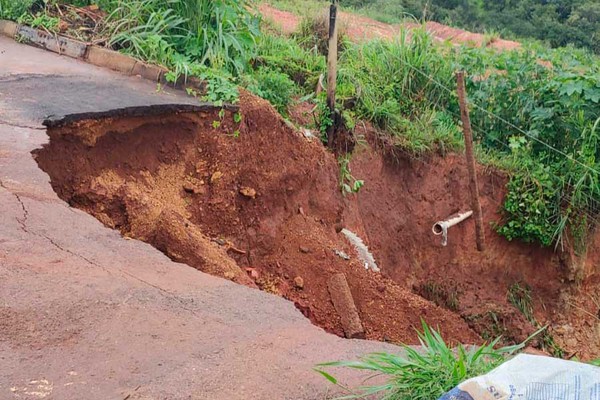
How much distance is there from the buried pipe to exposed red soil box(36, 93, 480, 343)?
3.67ft

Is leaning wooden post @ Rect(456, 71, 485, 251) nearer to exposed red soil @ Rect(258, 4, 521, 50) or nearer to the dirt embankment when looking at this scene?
the dirt embankment

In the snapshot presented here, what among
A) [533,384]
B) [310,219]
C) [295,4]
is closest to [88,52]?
[310,219]

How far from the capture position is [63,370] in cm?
250

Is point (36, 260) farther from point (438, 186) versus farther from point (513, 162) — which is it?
point (513, 162)

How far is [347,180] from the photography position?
21.6 feet

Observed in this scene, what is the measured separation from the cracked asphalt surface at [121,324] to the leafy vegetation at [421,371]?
12cm

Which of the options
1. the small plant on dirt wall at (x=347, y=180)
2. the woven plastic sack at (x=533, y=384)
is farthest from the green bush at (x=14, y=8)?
the woven plastic sack at (x=533, y=384)

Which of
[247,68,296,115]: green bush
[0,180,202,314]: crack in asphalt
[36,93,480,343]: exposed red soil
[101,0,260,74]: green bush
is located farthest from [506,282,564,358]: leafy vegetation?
[0,180,202,314]: crack in asphalt

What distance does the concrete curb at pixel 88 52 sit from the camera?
582cm

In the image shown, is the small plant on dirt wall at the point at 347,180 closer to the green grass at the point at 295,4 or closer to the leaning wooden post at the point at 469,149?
the leaning wooden post at the point at 469,149

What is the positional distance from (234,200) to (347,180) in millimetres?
1545

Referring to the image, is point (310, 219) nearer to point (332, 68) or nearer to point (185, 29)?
point (332, 68)

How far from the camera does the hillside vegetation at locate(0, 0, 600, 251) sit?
20.6 feet

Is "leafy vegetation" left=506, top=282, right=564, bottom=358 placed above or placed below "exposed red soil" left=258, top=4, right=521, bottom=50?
below
